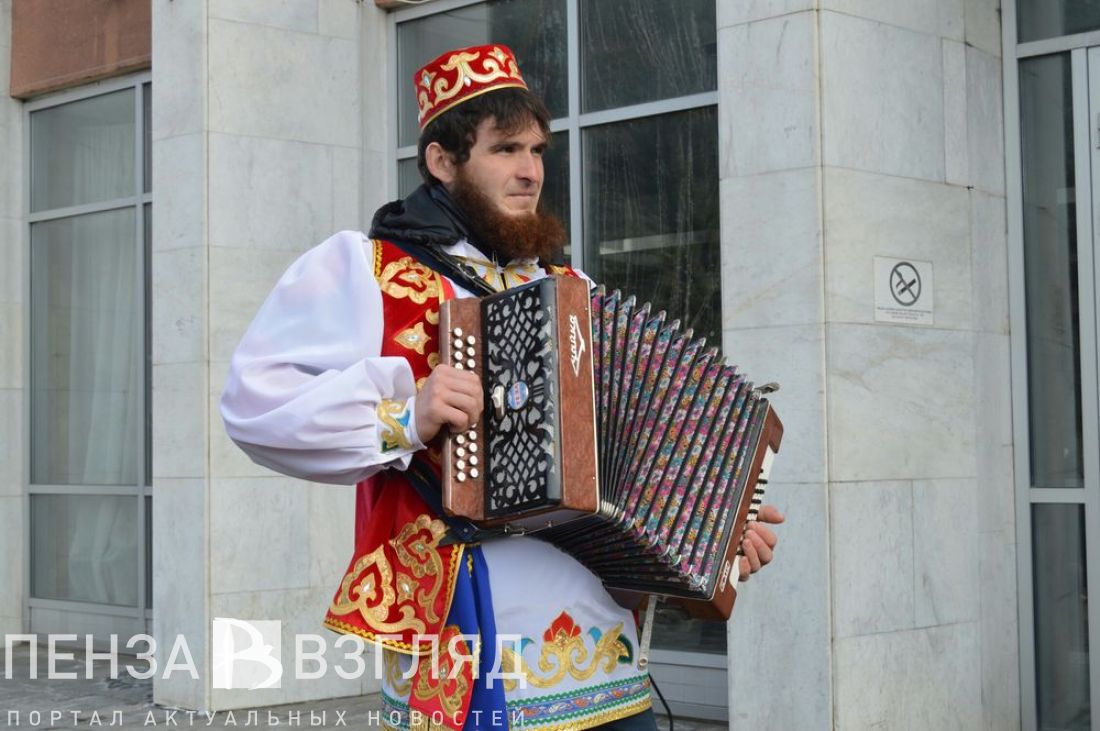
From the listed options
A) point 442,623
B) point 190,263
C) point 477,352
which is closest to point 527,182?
point 477,352

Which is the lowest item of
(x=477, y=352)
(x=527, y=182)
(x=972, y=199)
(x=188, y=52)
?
(x=477, y=352)

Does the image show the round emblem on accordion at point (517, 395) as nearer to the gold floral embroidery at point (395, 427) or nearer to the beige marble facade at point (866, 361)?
the gold floral embroidery at point (395, 427)

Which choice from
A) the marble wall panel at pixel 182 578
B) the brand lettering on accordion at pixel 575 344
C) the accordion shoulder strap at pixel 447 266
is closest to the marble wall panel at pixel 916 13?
the accordion shoulder strap at pixel 447 266

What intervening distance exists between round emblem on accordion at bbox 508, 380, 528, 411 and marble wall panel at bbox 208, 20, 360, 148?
5.66 m

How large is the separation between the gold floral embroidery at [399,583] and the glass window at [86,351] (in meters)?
7.22

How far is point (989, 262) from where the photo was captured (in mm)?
6496

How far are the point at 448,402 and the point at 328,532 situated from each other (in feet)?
18.6

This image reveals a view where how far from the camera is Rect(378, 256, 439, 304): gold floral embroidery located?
112 inches

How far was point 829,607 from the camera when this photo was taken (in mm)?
5680

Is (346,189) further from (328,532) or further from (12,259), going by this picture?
(12,259)

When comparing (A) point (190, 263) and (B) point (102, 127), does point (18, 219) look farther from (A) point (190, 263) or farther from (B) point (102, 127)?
(A) point (190, 263)

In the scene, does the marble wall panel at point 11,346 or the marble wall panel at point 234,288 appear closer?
the marble wall panel at point 234,288

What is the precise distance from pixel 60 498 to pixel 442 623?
824 cm

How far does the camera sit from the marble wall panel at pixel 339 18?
8.34 m
